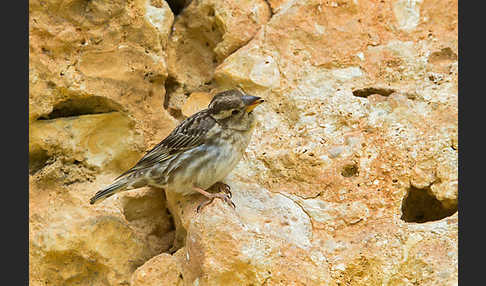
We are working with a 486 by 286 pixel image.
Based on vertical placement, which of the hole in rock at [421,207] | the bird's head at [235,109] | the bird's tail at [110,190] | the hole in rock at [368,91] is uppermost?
the hole in rock at [368,91]

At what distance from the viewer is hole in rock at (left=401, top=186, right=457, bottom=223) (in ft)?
15.1

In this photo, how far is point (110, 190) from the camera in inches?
195

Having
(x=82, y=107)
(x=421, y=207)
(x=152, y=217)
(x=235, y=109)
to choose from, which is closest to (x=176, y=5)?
(x=82, y=107)

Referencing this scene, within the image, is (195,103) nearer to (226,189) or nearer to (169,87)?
(169,87)

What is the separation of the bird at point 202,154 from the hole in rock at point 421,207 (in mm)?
1515

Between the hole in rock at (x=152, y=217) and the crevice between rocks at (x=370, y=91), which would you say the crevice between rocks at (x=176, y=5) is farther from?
the crevice between rocks at (x=370, y=91)

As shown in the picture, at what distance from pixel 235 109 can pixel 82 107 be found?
5.10 feet

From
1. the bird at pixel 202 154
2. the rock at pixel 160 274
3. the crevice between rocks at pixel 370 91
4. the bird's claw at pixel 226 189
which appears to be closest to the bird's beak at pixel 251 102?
the bird at pixel 202 154

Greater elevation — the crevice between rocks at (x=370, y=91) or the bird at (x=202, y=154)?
the crevice between rocks at (x=370, y=91)

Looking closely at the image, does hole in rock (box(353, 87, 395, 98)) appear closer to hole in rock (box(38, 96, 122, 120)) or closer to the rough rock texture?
the rough rock texture

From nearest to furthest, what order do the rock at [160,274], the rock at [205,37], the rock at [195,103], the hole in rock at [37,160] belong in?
the rock at [160,274] < the hole in rock at [37,160] < the rock at [205,37] < the rock at [195,103]

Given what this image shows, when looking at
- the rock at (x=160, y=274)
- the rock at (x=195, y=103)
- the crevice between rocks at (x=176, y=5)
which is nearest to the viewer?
the rock at (x=160, y=274)

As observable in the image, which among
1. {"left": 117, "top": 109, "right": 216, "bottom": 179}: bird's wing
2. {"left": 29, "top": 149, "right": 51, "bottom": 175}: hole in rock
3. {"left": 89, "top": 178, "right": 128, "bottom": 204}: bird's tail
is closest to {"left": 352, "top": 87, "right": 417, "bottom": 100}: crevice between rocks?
{"left": 117, "top": 109, "right": 216, "bottom": 179}: bird's wing

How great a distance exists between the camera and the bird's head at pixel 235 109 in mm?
5016
